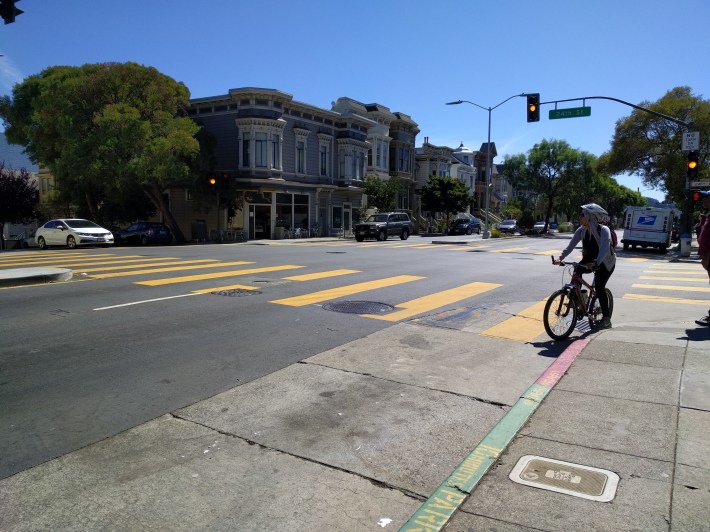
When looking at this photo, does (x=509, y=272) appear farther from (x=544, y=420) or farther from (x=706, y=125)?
(x=706, y=125)

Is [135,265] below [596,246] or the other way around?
below

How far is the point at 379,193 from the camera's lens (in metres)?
Result: 42.2

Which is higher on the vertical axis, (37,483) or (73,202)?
(73,202)

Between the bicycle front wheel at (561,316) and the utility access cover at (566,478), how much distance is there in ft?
12.3

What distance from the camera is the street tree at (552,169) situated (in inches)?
2429

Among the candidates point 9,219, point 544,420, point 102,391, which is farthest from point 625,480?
point 9,219

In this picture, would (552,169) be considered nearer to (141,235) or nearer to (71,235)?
(141,235)

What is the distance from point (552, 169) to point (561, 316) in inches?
2419

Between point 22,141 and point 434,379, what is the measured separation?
40409mm

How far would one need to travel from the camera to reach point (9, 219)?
42625 millimetres

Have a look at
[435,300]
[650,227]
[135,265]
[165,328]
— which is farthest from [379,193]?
[165,328]

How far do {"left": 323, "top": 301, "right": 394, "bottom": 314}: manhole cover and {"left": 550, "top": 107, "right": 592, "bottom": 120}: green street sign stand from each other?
1687 centimetres

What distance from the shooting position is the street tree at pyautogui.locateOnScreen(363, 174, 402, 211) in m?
42.1

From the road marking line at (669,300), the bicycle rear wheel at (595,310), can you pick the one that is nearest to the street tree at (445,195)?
the road marking line at (669,300)
